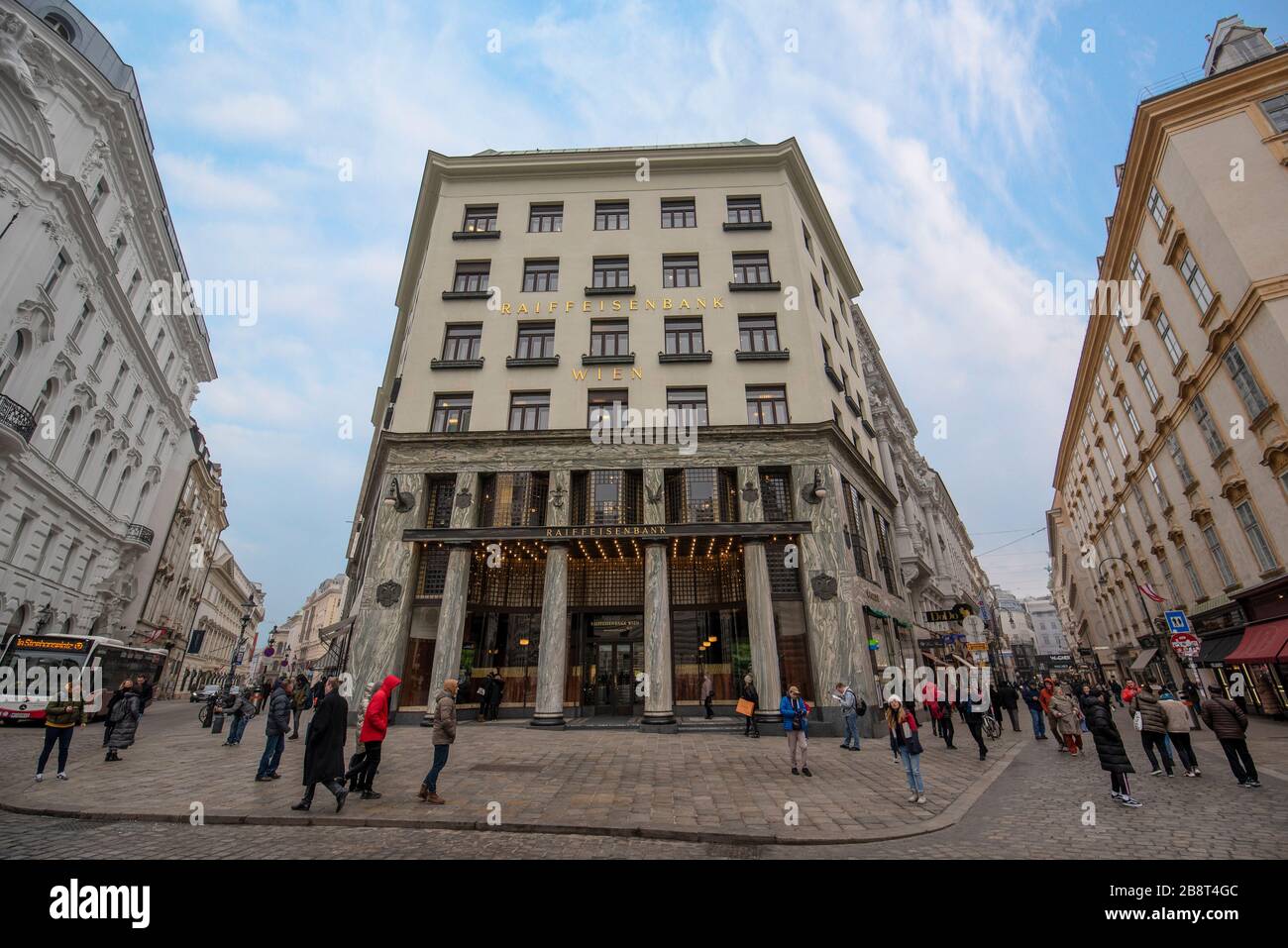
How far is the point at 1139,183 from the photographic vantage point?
28391mm

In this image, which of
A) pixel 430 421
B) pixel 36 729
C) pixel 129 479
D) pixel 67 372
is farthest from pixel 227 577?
pixel 430 421

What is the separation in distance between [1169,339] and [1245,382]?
773 cm

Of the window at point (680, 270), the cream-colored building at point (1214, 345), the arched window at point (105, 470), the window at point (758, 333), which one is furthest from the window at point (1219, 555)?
the arched window at point (105, 470)

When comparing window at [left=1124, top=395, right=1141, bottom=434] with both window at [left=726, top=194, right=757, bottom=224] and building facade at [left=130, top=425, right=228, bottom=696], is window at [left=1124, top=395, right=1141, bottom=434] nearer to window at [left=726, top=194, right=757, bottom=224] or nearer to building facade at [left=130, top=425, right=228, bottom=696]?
window at [left=726, top=194, right=757, bottom=224]

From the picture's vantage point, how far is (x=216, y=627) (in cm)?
8800

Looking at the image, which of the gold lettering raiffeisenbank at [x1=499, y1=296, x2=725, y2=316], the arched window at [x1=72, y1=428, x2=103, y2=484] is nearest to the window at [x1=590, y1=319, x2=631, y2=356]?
the gold lettering raiffeisenbank at [x1=499, y1=296, x2=725, y2=316]

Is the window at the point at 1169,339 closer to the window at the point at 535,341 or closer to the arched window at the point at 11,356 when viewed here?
the window at the point at 535,341

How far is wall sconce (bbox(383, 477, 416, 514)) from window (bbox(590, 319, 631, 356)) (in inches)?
389

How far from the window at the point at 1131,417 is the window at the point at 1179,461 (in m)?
5.40

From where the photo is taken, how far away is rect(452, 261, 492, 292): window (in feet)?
87.9

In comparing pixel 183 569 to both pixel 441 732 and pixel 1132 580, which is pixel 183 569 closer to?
pixel 441 732

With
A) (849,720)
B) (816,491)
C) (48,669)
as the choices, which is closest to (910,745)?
(849,720)

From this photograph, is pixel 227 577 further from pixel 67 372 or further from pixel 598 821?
pixel 598 821

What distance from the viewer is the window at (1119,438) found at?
130ft
